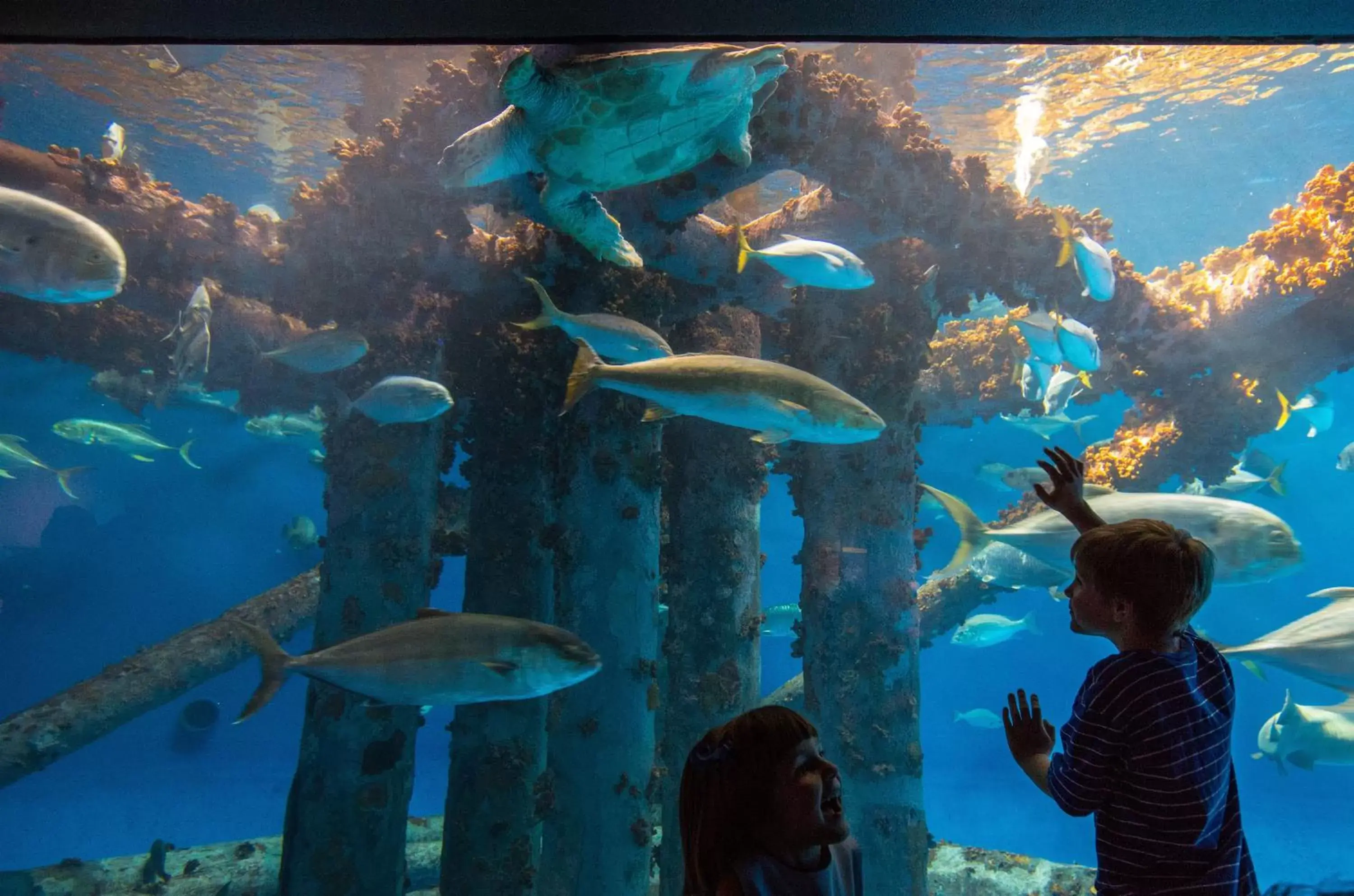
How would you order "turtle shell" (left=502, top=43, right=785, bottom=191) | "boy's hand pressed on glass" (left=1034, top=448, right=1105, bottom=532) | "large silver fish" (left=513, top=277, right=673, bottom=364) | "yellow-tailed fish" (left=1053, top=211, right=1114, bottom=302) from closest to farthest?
"boy's hand pressed on glass" (left=1034, top=448, right=1105, bottom=532), "turtle shell" (left=502, top=43, right=785, bottom=191), "large silver fish" (left=513, top=277, right=673, bottom=364), "yellow-tailed fish" (left=1053, top=211, right=1114, bottom=302)

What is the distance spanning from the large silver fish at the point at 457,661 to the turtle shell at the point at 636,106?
2611 mm

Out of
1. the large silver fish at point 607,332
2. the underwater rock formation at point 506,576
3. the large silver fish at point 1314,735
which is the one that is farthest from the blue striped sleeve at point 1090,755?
the large silver fish at point 1314,735

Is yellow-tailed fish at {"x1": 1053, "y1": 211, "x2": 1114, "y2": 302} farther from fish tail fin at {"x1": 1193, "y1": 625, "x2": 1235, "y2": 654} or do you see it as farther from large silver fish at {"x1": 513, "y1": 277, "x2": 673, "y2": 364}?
large silver fish at {"x1": 513, "y1": 277, "x2": 673, "y2": 364}

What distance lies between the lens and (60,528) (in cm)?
2969

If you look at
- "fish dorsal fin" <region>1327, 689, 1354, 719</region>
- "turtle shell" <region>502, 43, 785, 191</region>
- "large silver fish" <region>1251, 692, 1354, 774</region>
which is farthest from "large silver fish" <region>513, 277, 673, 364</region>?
"fish dorsal fin" <region>1327, 689, 1354, 719</region>

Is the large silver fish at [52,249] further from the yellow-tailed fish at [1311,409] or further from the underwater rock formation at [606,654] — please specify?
the yellow-tailed fish at [1311,409]

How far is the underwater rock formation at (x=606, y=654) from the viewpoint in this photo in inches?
195

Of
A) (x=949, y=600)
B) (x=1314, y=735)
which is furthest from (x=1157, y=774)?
(x=1314, y=735)

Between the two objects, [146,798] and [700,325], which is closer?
[700,325]

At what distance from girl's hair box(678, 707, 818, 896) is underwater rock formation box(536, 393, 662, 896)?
3708 millimetres

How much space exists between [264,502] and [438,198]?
32.1 meters

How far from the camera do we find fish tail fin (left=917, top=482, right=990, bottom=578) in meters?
5.36

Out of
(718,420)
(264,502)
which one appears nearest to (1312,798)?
(718,420)

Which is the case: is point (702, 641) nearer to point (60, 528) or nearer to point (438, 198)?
point (438, 198)
